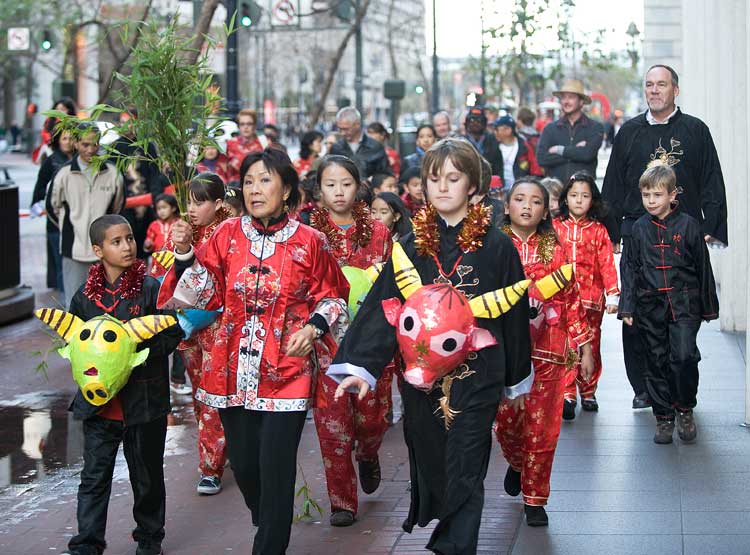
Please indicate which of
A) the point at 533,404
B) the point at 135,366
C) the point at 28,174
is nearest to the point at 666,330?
the point at 533,404

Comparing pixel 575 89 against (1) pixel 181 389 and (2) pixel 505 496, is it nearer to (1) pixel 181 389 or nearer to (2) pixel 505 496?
(1) pixel 181 389

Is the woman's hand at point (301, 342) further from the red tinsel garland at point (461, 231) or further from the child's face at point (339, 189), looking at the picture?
the child's face at point (339, 189)

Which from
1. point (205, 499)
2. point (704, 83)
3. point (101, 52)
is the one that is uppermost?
point (101, 52)

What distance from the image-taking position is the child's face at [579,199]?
29.6 feet

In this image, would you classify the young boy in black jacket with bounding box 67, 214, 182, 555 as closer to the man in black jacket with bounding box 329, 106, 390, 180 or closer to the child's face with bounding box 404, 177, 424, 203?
the child's face with bounding box 404, 177, 424, 203

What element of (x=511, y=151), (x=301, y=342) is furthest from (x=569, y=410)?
(x=511, y=151)

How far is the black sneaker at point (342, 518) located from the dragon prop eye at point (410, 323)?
5.79ft

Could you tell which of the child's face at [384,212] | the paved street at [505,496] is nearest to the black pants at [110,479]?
the paved street at [505,496]

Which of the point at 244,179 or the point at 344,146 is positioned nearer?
the point at 244,179

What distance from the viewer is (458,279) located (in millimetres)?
5402

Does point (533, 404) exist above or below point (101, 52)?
below

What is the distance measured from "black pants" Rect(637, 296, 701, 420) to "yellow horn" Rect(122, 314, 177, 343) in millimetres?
3456

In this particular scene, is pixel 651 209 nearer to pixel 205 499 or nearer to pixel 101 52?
pixel 205 499

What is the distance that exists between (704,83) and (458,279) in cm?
1006
